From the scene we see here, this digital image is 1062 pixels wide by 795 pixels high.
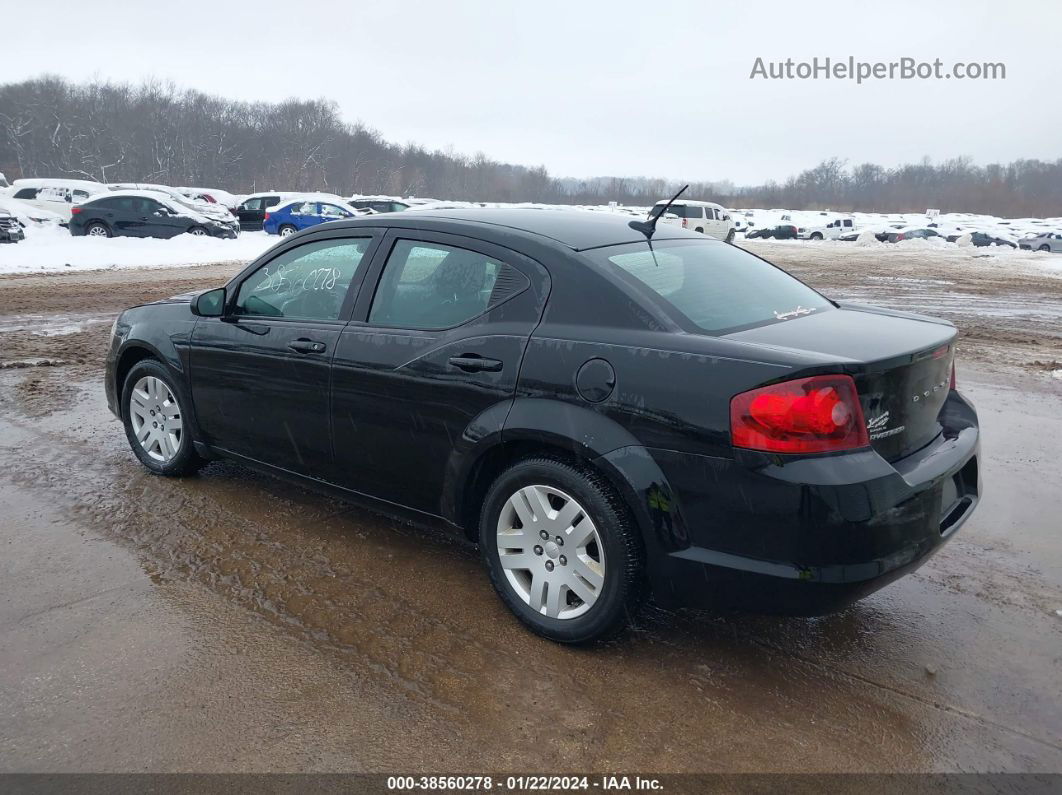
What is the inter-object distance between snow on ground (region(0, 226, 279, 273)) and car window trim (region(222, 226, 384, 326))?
16.7m

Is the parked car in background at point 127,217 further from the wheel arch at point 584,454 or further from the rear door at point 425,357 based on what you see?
the wheel arch at point 584,454

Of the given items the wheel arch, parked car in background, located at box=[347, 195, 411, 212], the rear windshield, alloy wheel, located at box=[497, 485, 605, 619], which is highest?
parked car in background, located at box=[347, 195, 411, 212]

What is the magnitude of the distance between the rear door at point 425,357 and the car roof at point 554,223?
142 millimetres

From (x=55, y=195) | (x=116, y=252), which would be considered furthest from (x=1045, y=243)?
(x=55, y=195)

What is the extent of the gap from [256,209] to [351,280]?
30815 millimetres

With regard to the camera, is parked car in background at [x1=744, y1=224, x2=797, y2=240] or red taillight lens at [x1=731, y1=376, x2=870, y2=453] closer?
red taillight lens at [x1=731, y1=376, x2=870, y2=453]

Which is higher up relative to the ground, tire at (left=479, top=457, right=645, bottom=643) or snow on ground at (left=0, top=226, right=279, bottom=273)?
snow on ground at (left=0, top=226, right=279, bottom=273)

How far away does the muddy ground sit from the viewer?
2.62 metres

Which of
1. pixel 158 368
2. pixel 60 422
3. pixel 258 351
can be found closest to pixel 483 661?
pixel 258 351

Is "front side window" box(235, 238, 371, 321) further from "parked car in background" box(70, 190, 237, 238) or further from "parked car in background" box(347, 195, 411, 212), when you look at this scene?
"parked car in background" box(347, 195, 411, 212)

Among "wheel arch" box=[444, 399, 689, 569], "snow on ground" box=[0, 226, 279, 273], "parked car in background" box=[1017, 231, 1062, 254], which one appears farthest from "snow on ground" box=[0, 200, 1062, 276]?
"parked car in background" box=[1017, 231, 1062, 254]

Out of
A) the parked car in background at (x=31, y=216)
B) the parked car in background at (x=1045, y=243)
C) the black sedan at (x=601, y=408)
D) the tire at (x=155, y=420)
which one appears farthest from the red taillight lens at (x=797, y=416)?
the parked car in background at (x=1045, y=243)

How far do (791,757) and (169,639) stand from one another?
225 centimetres

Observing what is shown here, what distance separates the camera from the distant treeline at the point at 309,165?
95375 millimetres
